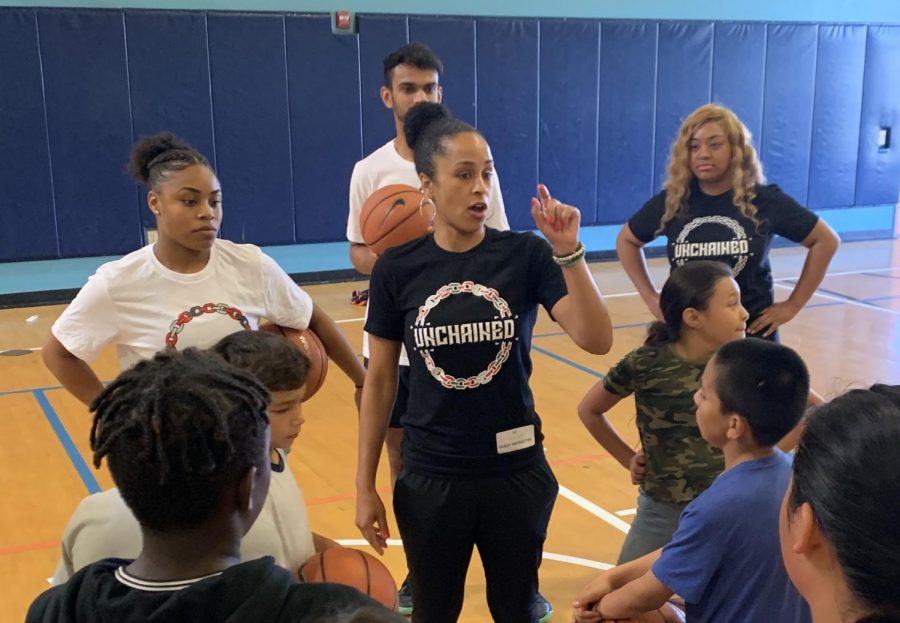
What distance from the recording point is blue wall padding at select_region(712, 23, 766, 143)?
35.0ft

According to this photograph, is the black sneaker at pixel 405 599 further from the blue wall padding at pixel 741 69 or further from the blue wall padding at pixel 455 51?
the blue wall padding at pixel 741 69

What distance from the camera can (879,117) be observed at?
11.7 metres

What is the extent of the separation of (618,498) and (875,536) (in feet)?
10.6

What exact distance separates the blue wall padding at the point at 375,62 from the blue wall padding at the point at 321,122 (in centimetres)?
9

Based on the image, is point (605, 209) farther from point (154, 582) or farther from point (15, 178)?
point (154, 582)

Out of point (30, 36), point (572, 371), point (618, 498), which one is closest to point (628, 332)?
point (572, 371)

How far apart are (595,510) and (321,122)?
613cm

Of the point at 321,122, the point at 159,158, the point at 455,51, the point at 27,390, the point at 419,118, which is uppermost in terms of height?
the point at 455,51

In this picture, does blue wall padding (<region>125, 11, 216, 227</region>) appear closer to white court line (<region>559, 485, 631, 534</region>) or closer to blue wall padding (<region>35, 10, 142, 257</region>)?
blue wall padding (<region>35, 10, 142, 257</region>)

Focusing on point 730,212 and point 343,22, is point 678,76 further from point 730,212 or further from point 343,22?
point 730,212

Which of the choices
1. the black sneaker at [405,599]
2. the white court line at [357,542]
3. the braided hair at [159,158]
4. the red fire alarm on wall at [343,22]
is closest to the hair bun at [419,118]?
the braided hair at [159,158]

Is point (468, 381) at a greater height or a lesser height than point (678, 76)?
lesser

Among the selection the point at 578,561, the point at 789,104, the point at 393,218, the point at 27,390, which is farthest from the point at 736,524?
the point at 789,104

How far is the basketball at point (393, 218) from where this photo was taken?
3152 millimetres
